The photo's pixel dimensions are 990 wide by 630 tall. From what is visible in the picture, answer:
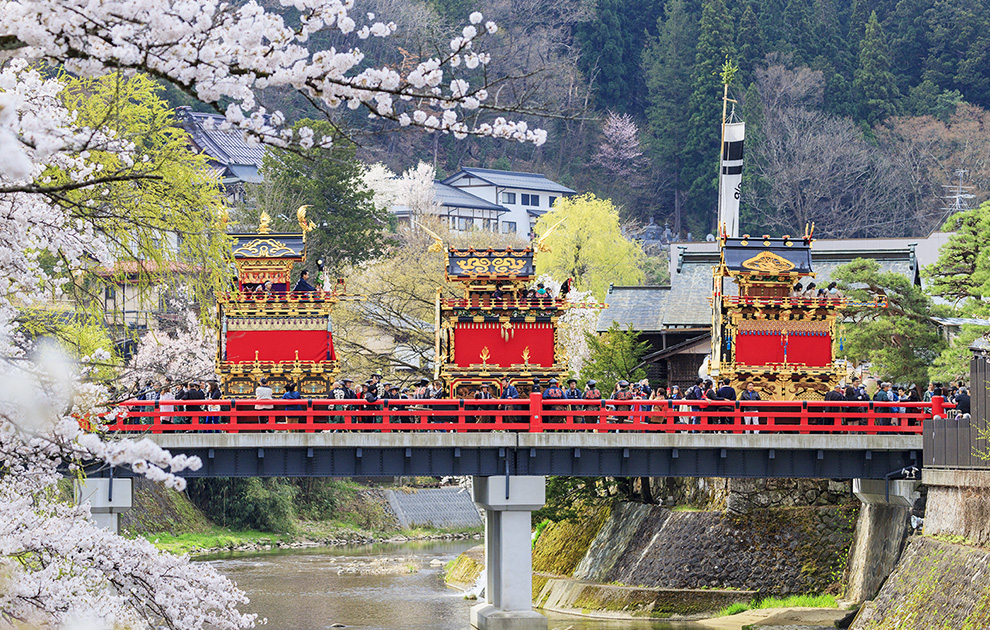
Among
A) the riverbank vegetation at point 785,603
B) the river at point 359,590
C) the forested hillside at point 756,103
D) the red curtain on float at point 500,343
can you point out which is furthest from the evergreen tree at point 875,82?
the riverbank vegetation at point 785,603

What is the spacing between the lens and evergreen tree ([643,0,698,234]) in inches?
3403

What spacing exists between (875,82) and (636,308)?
41.9 meters

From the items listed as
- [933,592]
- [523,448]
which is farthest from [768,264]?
[933,592]

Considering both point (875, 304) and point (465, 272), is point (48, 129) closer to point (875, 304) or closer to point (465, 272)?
point (465, 272)

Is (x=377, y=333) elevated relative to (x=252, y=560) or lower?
elevated

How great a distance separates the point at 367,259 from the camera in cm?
6084

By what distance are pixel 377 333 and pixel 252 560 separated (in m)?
11.2

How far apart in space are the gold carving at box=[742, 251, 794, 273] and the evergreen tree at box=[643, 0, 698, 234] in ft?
172

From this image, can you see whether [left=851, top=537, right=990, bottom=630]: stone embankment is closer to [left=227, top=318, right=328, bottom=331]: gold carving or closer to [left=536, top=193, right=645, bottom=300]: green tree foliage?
[left=227, top=318, right=328, bottom=331]: gold carving

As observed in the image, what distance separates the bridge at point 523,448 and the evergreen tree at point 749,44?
59041 millimetres

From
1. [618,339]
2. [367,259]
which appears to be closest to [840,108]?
Result: [367,259]

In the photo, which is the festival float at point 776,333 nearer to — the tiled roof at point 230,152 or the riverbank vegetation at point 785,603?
the riverbank vegetation at point 785,603

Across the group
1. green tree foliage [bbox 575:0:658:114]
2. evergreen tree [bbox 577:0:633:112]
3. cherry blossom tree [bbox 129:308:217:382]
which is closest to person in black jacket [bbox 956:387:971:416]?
cherry blossom tree [bbox 129:308:217:382]

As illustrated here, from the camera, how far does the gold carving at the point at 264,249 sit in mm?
37156
